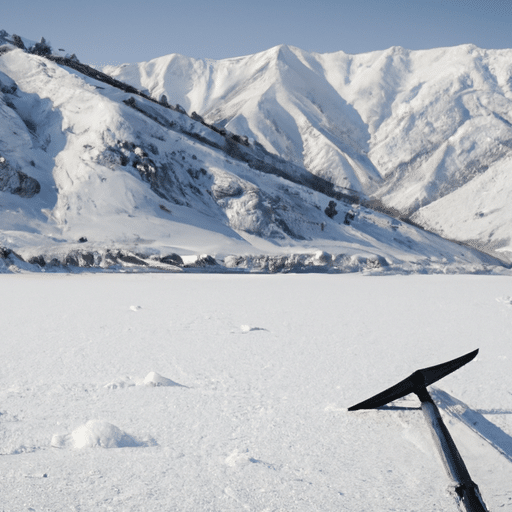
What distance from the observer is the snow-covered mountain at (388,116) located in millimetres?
62875

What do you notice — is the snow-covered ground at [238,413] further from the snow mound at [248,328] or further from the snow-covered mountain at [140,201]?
the snow-covered mountain at [140,201]

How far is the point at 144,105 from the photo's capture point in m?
40.6

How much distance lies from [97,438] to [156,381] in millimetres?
A: 1415

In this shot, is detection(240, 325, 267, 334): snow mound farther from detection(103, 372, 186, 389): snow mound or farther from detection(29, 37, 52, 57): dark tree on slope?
detection(29, 37, 52, 57): dark tree on slope

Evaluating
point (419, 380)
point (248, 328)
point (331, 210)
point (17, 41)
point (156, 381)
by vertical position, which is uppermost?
point (17, 41)

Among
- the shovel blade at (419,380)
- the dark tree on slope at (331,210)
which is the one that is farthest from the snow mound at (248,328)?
the dark tree on slope at (331,210)

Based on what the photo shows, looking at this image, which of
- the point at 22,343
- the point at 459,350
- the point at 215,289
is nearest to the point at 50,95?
the point at 215,289

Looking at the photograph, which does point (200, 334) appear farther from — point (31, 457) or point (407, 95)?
point (407, 95)

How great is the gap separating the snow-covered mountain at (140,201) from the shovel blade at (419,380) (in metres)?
20.4

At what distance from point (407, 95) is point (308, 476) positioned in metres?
90.8

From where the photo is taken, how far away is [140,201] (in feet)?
97.5

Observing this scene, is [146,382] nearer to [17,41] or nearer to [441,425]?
[441,425]

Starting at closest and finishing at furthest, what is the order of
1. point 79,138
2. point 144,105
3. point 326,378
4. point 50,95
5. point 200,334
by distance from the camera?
1. point 326,378
2. point 200,334
3. point 79,138
4. point 50,95
5. point 144,105

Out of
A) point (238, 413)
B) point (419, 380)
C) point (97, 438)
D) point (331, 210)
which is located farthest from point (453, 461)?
point (331, 210)
